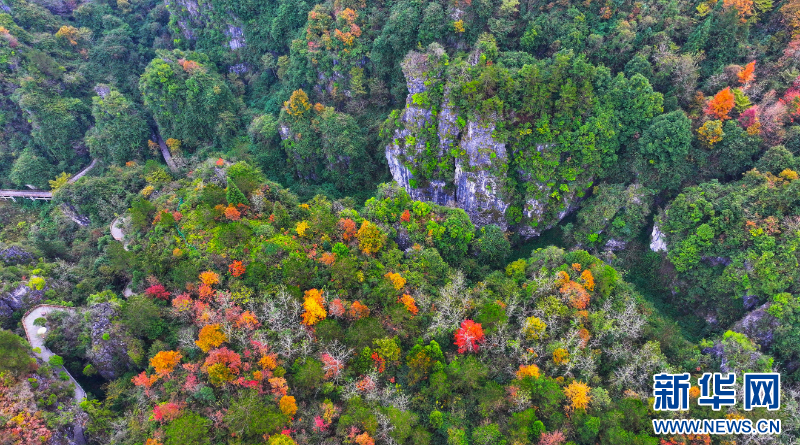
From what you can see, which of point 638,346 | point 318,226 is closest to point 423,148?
point 318,226

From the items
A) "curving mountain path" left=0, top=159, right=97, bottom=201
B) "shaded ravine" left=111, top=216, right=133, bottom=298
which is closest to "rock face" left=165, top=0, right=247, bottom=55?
"curving mountain path" left=0, top=159, right=97, bottom=201

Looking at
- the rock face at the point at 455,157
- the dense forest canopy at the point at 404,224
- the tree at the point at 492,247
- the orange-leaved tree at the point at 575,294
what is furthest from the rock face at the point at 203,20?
the orange-leaved tree at the point at 575,294

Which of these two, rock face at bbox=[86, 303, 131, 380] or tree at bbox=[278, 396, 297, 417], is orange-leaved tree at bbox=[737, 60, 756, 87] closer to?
tree at bbox=[278, 396, 297, 417]

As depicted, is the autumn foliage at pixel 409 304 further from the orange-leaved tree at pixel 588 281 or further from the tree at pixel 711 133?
the tree at pixel 711 133

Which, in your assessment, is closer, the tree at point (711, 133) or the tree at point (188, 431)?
the tree at point (188, 431)

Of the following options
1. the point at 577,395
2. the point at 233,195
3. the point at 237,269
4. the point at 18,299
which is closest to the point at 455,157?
the point at 233,195

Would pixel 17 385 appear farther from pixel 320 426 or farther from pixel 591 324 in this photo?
pixel 591 324
